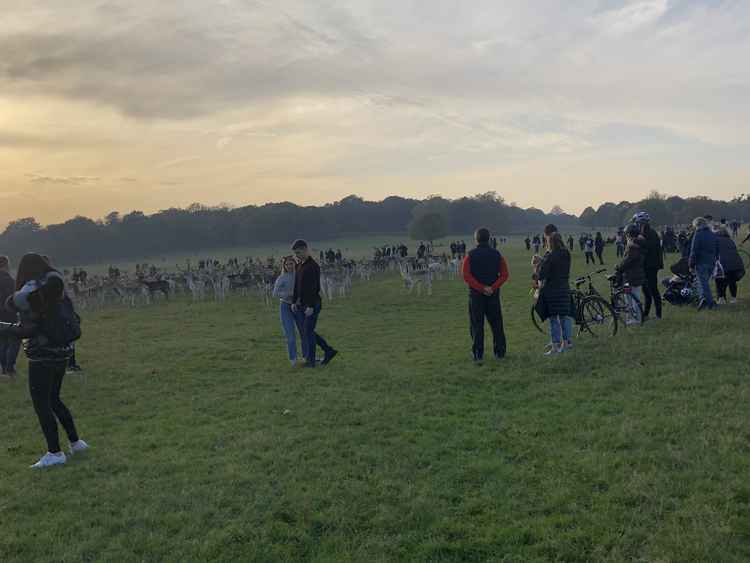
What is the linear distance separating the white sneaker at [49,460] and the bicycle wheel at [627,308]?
10.6m

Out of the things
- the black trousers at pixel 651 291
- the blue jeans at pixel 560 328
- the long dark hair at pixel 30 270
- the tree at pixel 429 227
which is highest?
the tree at pixel 429 227

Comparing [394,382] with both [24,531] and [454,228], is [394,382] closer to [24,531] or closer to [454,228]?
[24,531]

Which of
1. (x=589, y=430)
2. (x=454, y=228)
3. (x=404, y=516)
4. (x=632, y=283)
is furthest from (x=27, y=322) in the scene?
(x=454, y=228)

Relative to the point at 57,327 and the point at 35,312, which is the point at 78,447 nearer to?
the point at 57,327

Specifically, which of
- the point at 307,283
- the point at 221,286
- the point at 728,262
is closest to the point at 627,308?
the point at 728,262

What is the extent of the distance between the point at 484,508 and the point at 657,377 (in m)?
4.81

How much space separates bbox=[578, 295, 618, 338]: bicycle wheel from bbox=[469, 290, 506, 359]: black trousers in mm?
2219

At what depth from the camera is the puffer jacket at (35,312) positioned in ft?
20.4

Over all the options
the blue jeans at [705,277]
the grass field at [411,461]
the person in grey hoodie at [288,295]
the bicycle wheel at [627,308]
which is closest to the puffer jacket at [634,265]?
the bicycle wheel at [627,308]

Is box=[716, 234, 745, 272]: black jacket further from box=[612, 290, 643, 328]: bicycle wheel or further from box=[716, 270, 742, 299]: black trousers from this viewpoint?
box=[612, 290, 643, 328]: bicycle wheel

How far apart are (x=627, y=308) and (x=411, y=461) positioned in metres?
7.99

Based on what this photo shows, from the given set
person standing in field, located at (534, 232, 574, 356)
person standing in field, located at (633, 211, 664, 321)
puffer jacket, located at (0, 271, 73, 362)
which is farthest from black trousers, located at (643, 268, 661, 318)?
puffer jacket, located at (0, 271, 73, 362)

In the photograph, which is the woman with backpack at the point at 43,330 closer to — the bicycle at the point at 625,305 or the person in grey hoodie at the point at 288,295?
the person in grey hoodie at the point at 288,295

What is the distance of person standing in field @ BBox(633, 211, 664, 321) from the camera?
1218cm
